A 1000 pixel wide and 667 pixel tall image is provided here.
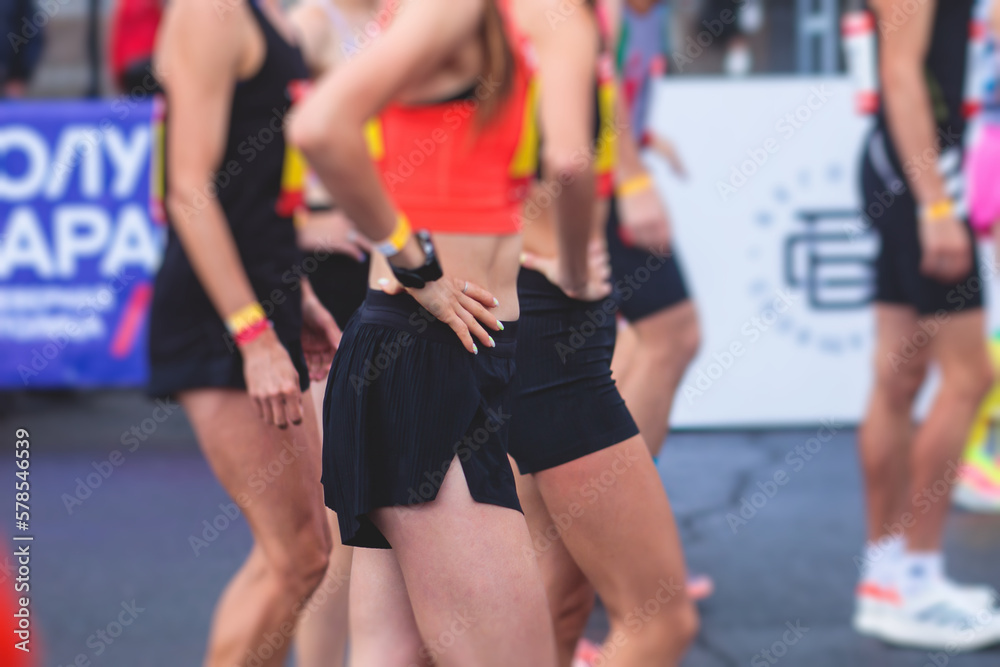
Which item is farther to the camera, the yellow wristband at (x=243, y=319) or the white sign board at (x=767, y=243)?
the white sign board at (x=767, y=243)

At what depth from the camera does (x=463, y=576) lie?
1.72 metres

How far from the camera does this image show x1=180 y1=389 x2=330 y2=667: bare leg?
248cm

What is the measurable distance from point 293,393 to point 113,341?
457cm

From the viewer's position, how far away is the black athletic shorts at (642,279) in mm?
3426

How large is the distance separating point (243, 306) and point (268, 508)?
0.42 m

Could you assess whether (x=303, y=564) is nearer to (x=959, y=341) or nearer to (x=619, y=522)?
(x=619, y=522)

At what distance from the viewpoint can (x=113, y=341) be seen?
6.61 meters

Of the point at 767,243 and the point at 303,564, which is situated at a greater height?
the point at 303,564

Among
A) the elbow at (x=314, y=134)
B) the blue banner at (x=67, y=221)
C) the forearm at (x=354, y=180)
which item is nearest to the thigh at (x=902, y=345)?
the forearm at (x=354, y=180)

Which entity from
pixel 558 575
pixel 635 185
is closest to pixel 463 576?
pixel 558 575

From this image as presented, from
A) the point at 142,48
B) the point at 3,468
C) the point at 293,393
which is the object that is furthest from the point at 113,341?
the point at 293,393

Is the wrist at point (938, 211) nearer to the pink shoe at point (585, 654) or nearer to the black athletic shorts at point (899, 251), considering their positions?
the black athletic shorts at point (899, 251)

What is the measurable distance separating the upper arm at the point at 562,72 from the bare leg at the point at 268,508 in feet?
2.66

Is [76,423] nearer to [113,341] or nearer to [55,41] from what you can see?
[113,341]
